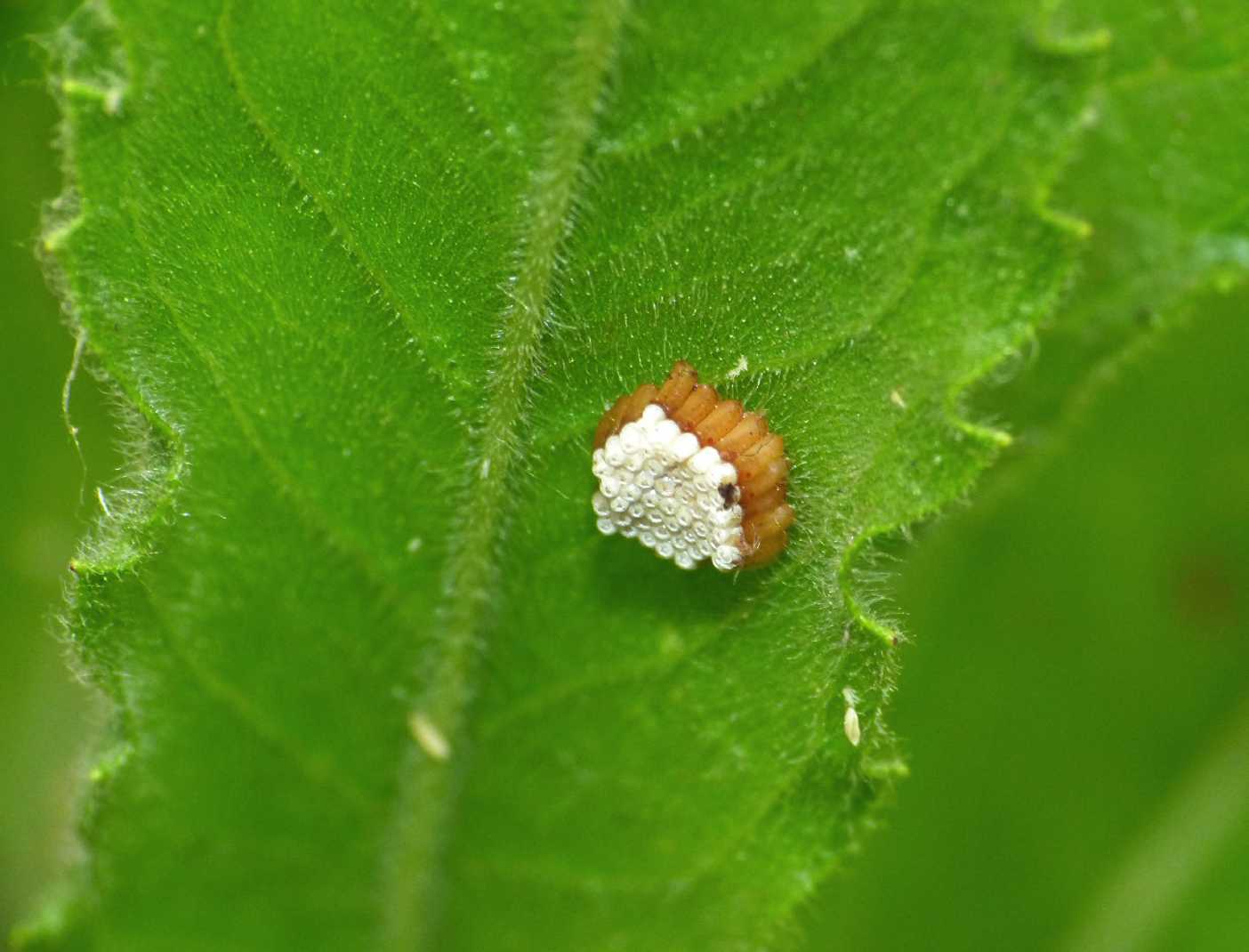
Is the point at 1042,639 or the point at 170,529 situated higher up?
the point at 1042,639

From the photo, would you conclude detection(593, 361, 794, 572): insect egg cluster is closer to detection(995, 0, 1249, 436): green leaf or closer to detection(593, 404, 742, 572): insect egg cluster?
detection(593, 404, 742, 572): insect egg cluster

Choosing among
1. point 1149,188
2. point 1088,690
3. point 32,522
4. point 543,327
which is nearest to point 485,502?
point 543,327

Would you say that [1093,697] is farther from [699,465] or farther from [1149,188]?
[699,465]

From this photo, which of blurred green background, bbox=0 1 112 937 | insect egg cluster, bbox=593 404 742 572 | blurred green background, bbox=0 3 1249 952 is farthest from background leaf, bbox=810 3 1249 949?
blurred green background, bbox=0 1 112 937

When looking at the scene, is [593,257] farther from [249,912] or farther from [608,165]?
[249,912]

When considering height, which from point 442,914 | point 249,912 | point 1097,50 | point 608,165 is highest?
point 1097,50

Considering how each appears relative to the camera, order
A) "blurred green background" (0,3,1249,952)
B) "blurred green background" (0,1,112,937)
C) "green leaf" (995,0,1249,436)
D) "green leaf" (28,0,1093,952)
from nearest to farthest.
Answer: "green leaf" (28,0,1093,952) < "green leaf" (995,0,1249,436) < "blurred green background" (0,1,112,937) < "blurred green background" (0,3,1249,952)

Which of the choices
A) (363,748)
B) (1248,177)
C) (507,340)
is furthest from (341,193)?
(1248,177)

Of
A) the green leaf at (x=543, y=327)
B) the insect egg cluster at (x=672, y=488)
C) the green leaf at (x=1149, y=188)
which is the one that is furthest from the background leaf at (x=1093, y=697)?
the insect egg cluster at (x=672, y=488)
